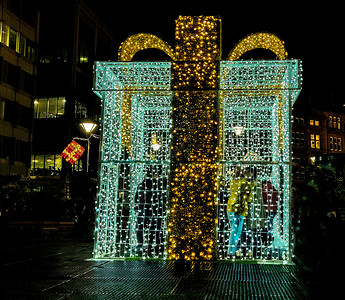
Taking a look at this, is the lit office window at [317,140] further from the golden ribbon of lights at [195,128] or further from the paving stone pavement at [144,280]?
the paving stone pavement at [144,280]

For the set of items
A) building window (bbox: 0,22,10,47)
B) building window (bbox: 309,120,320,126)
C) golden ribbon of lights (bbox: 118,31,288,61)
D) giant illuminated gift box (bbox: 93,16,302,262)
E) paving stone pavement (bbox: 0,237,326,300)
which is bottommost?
paving stone pavement (bbox: 0,237,326,300)

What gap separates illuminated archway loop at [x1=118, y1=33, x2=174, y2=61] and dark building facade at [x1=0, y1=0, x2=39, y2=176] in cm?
2889

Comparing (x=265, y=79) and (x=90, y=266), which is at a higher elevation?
(x=265, y=79)

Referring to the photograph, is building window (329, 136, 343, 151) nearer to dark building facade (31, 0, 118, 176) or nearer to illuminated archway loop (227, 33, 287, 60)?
dark building facade (31, 0, 118, 176)

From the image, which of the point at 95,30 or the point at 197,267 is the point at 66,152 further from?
the point at 95,30

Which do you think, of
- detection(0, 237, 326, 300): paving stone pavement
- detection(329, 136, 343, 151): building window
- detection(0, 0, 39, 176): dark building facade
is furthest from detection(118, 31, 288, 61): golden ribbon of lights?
detection(329, 136, 343, 151): building window

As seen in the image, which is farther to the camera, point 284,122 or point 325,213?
point 284,122

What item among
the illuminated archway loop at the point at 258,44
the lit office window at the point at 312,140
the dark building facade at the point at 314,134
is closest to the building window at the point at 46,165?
the dark building facade at the point at 314,134

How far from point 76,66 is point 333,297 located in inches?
1646

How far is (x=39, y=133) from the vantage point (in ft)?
144

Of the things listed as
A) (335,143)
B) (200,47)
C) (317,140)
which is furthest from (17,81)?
(335,143)

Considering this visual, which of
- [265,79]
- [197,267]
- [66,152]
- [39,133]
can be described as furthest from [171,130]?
[39,133]

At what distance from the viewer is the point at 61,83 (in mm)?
44438

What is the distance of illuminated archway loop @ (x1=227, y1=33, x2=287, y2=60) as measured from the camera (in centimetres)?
949
